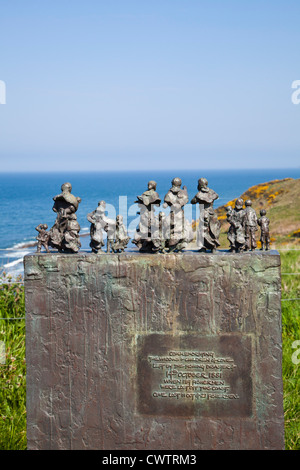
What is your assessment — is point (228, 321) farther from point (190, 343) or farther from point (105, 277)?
point (105, 277)

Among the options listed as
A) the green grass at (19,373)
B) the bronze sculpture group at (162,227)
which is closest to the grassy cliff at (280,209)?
the green grass at (19,373)

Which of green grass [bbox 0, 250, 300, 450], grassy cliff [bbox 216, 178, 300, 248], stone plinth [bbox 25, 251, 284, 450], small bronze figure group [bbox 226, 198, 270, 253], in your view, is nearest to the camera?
stone plinth [bbox 25, 251, 284, 450]

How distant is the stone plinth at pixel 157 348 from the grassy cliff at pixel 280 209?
740cm

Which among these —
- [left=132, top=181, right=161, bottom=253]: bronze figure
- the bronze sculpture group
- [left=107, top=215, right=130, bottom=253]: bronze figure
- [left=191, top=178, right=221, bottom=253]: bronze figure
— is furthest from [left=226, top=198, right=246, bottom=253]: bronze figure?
[left=107, top=215, right=130, bottom=253]: bronze figure

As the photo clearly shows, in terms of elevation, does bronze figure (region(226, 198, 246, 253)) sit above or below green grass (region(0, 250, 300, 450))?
above

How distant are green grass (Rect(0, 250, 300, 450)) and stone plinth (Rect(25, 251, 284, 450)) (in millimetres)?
1039

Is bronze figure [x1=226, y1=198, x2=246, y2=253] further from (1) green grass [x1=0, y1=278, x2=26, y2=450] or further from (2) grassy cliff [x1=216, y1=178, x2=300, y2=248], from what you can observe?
(2) grassy cliff [x1=216, y1=178, x2=300, y2=248]

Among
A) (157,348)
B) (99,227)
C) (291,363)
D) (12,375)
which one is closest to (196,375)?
(157,348)

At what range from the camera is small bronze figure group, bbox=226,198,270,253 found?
16.2 ft

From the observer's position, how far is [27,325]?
5016 mm

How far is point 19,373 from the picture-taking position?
22.6 ft

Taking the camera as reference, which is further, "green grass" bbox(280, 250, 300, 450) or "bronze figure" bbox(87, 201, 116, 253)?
"green grass" bbox(280, 250, 300, 450)

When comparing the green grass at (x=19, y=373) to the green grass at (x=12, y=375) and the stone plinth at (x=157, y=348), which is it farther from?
the stone plinth at (x=157, y=348)
